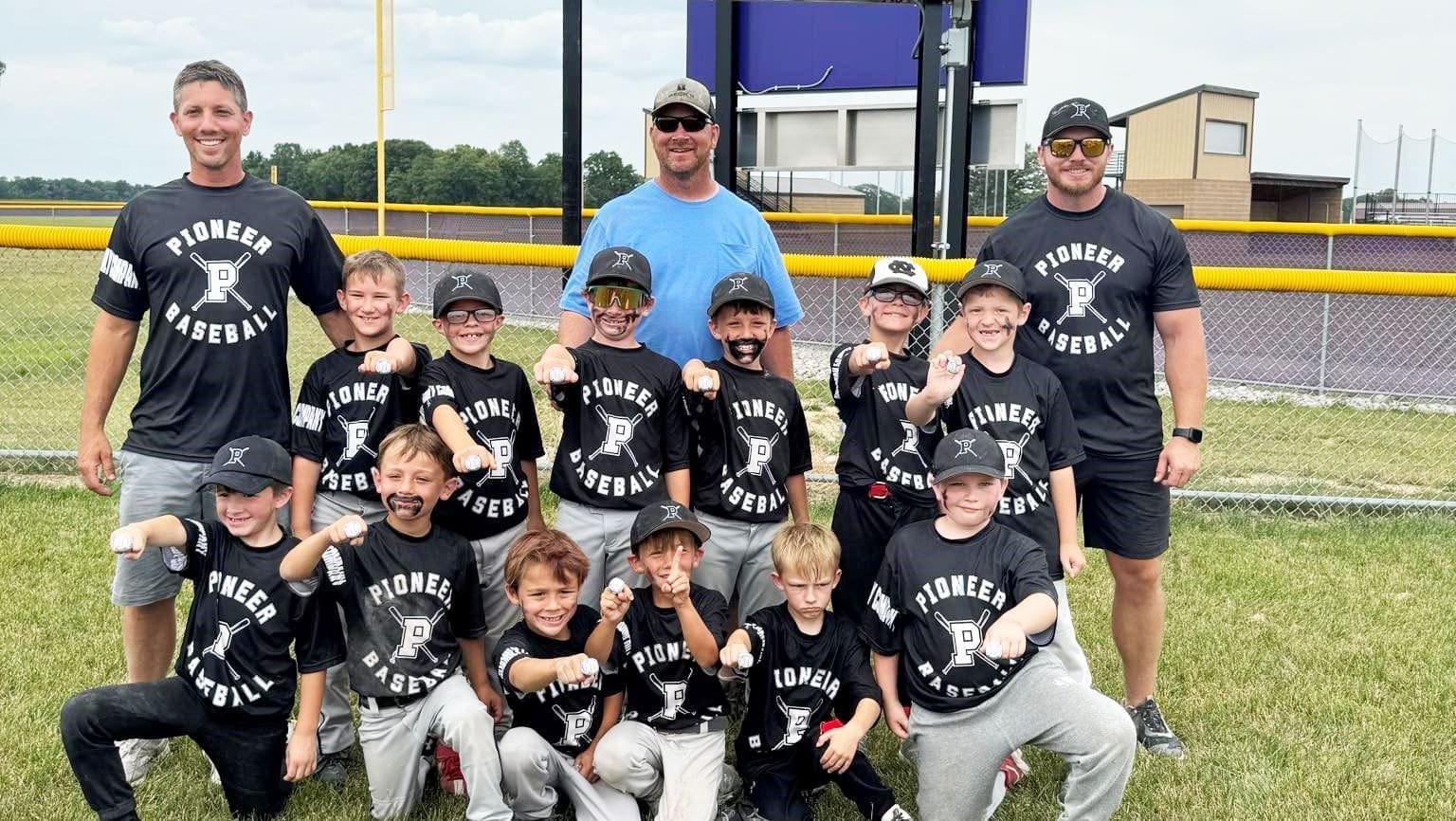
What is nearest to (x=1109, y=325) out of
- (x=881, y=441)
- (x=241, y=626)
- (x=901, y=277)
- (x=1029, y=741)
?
(x=901, y=277)

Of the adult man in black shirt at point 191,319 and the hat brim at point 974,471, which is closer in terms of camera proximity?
the hat brim at point 974,471

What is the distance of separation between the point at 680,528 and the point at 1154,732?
1.91 m

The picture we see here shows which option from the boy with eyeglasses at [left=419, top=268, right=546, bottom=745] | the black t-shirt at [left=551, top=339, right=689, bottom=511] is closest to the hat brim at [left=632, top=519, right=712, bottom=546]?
the black t-shirt at [left=551, top=339, right=689, bottom=511]

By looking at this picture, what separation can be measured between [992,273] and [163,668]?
2968mm

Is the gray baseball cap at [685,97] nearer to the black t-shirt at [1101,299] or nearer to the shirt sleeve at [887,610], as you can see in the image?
the black t-shirt at [1101,299]

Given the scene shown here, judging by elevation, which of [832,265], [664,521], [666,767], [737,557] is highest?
[832,265]

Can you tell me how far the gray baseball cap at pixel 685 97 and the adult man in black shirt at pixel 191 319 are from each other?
1183 mm

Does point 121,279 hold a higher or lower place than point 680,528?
higher

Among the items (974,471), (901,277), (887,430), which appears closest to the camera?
(974,471)

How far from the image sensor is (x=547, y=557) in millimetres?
3367

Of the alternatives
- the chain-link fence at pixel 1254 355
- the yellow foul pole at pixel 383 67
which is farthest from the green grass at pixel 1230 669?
the yellow foul pole at pixel 383 67

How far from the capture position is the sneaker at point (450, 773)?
3577mm

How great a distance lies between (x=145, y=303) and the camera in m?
3.69

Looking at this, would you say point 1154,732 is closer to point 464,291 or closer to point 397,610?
point 397,610
